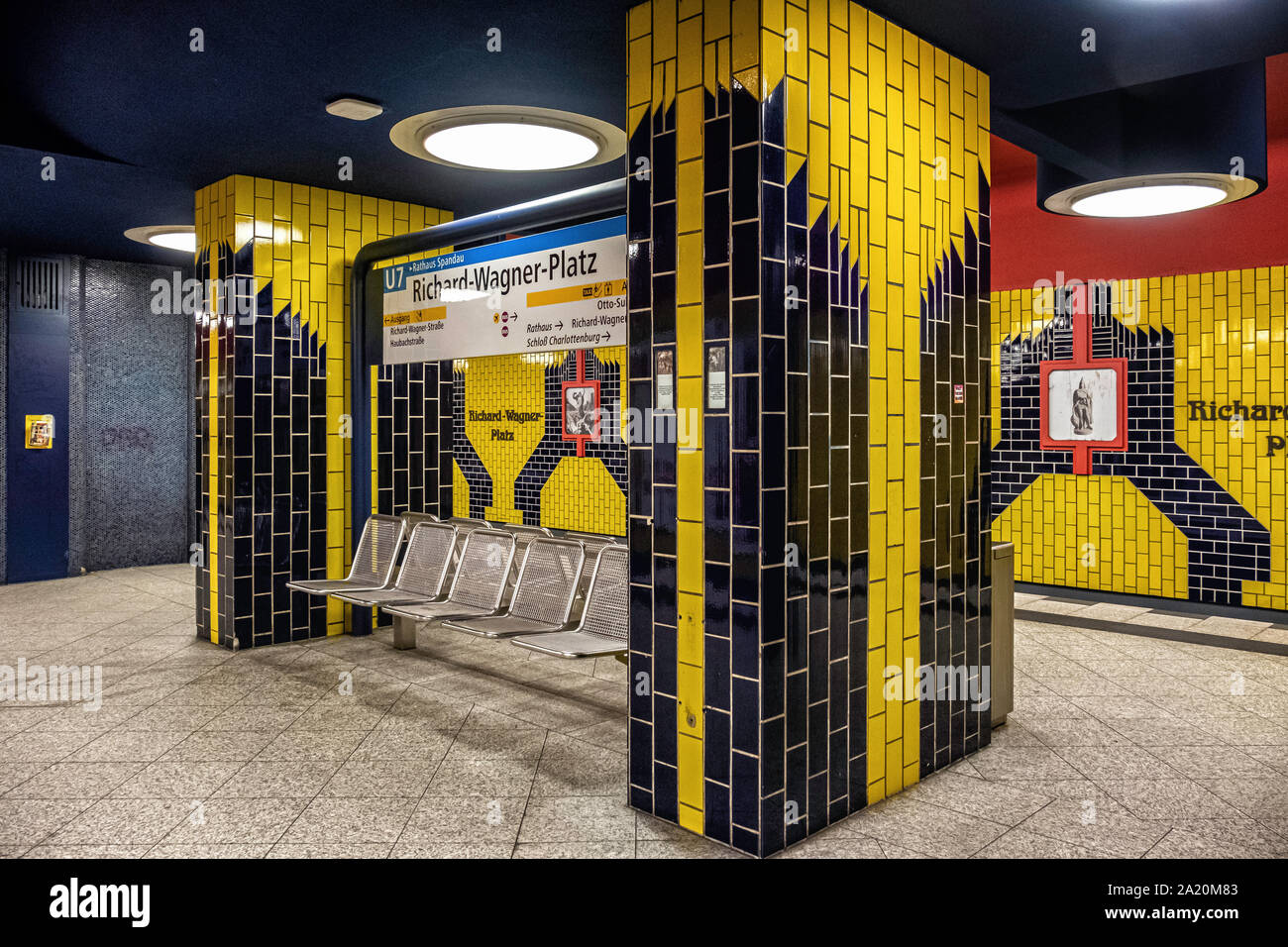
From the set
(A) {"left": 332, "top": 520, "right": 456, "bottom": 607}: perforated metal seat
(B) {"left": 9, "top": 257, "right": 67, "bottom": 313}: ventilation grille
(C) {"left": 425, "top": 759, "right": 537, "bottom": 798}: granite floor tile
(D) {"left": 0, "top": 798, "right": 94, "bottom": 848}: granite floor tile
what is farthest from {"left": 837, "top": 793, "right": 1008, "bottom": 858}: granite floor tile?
(B) {"left": 9, "top": 257, "right": 67, "bottom": 313}: ventilation grille

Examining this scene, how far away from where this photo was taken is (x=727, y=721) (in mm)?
3014

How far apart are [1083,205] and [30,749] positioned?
698cm

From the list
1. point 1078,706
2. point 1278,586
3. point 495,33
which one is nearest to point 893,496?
point 1078,706

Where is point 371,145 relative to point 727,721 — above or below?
above

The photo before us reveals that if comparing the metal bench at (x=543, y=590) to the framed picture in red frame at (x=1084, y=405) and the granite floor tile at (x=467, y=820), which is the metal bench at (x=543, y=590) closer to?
the granite floor tile at (x=467, y=820)

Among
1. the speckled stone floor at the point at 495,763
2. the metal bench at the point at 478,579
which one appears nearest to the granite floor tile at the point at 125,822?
the speckled stone floor at the point at 495,763

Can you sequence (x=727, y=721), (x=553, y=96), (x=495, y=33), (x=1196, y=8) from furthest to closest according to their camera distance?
(x=553, y=96), (x=495, y=33), (x=1196, y=8), (x=727, y=721)

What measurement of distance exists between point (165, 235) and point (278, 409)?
117 inches

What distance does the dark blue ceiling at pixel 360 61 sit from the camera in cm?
349

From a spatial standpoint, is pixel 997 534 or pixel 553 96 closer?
pixel 553 96

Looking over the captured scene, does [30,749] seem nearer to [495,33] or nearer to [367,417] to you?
[367,417]

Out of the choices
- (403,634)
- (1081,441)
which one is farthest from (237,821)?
(1081,441)

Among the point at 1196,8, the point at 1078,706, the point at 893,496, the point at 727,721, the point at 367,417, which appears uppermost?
the point at 1196,8

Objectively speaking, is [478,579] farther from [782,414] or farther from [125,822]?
[782,414]
